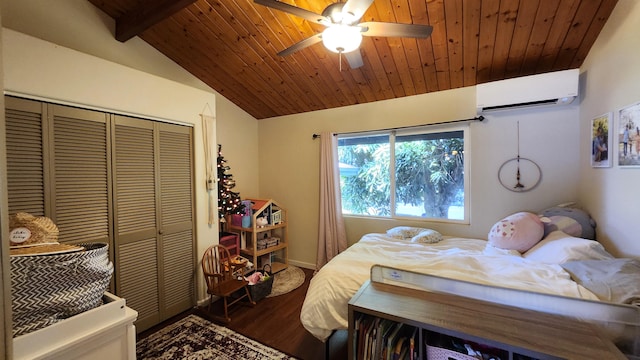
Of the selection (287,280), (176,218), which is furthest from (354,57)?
(287,280)

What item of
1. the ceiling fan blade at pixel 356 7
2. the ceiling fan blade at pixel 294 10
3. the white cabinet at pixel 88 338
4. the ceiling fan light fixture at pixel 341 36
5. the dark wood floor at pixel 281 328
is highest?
the ceiling fan blade at pixel 294 10

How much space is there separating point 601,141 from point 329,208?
2680 millimetres

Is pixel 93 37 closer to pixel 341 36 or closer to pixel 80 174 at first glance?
pixel 80 174

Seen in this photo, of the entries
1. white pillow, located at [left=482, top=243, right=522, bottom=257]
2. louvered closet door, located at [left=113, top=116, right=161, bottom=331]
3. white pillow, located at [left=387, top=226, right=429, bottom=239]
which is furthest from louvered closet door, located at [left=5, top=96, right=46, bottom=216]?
white pillow, located at [left=482, top=243, right=522, bottom=257]

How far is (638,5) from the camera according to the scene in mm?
1565

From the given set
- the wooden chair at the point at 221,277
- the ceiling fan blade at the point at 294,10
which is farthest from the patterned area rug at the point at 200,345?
the ceiling fan blade at the point at 294,10

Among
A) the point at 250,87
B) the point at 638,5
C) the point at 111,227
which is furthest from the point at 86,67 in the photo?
the point at 638,5

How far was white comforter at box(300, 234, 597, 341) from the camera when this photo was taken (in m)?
1.52

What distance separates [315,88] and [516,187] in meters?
2.52

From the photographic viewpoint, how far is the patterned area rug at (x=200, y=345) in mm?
1887

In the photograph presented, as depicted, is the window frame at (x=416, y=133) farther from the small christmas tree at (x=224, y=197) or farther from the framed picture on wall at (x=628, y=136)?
the small christmas tree at (x=224, y=197)

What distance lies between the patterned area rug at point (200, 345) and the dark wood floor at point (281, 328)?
79mm

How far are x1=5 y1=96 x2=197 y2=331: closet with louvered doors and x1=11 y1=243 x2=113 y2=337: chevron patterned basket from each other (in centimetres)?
82

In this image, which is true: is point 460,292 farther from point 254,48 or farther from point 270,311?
point 254,48
